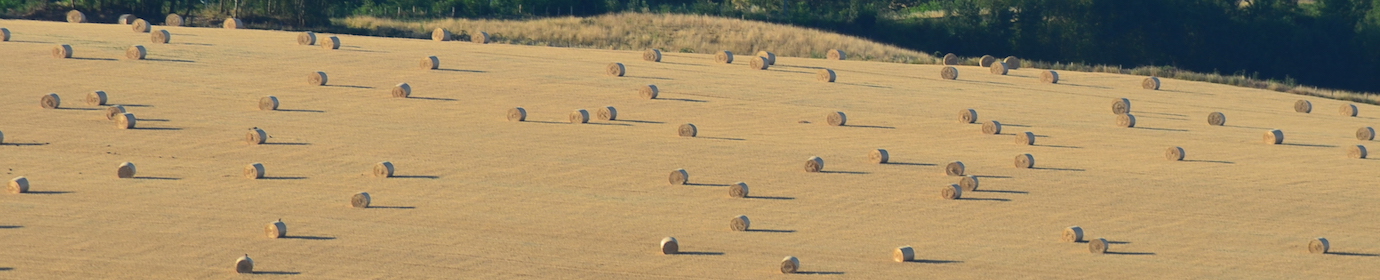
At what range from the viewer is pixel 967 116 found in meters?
49.2

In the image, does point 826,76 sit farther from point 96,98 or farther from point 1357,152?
point 96,98

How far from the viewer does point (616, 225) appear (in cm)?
3481

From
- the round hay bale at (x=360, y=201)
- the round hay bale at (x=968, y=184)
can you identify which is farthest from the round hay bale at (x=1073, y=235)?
the round hay bale at (x=360, y=201)

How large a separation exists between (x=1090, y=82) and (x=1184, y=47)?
5078 cm

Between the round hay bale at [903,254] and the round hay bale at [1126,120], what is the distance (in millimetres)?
19786

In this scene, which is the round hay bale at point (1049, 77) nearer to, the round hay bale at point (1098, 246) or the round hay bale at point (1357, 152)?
the round hay bale at point (1357, 152)

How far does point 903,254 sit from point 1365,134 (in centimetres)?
2353

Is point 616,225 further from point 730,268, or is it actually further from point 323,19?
point 323,19

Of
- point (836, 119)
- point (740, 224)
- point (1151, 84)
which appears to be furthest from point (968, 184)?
point (1151, 84)

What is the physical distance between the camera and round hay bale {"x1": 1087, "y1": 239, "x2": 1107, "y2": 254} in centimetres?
3353

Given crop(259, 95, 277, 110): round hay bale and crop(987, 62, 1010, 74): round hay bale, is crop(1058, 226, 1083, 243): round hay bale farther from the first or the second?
crop(987, 62, 1010, 74): round hay bale

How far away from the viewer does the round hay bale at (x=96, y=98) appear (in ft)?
148

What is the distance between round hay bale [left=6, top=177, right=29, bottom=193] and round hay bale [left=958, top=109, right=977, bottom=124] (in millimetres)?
25239

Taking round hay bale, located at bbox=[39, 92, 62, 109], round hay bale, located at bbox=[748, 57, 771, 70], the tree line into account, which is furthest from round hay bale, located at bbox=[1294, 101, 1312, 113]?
the tree line
